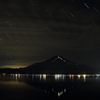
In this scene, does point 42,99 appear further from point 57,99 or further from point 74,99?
point 74,99

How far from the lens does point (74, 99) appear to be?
19.6 m

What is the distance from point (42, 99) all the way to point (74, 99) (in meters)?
2.89

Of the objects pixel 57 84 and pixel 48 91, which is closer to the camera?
pixel 48 91

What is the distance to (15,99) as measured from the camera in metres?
19.6

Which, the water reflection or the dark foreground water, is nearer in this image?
the dark foreground water

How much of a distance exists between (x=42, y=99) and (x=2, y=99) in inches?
140

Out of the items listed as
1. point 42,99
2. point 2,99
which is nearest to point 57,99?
point 42,99

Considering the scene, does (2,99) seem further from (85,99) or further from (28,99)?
(85,99)

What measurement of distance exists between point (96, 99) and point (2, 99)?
843 cm

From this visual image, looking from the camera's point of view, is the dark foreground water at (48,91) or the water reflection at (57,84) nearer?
the dark foreground water at (48,91)

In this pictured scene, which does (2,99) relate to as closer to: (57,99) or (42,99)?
(42,99)

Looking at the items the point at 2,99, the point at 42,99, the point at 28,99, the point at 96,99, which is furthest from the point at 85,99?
the point at 2,99

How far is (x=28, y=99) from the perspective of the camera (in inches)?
765

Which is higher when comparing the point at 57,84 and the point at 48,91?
the point at 48,91
